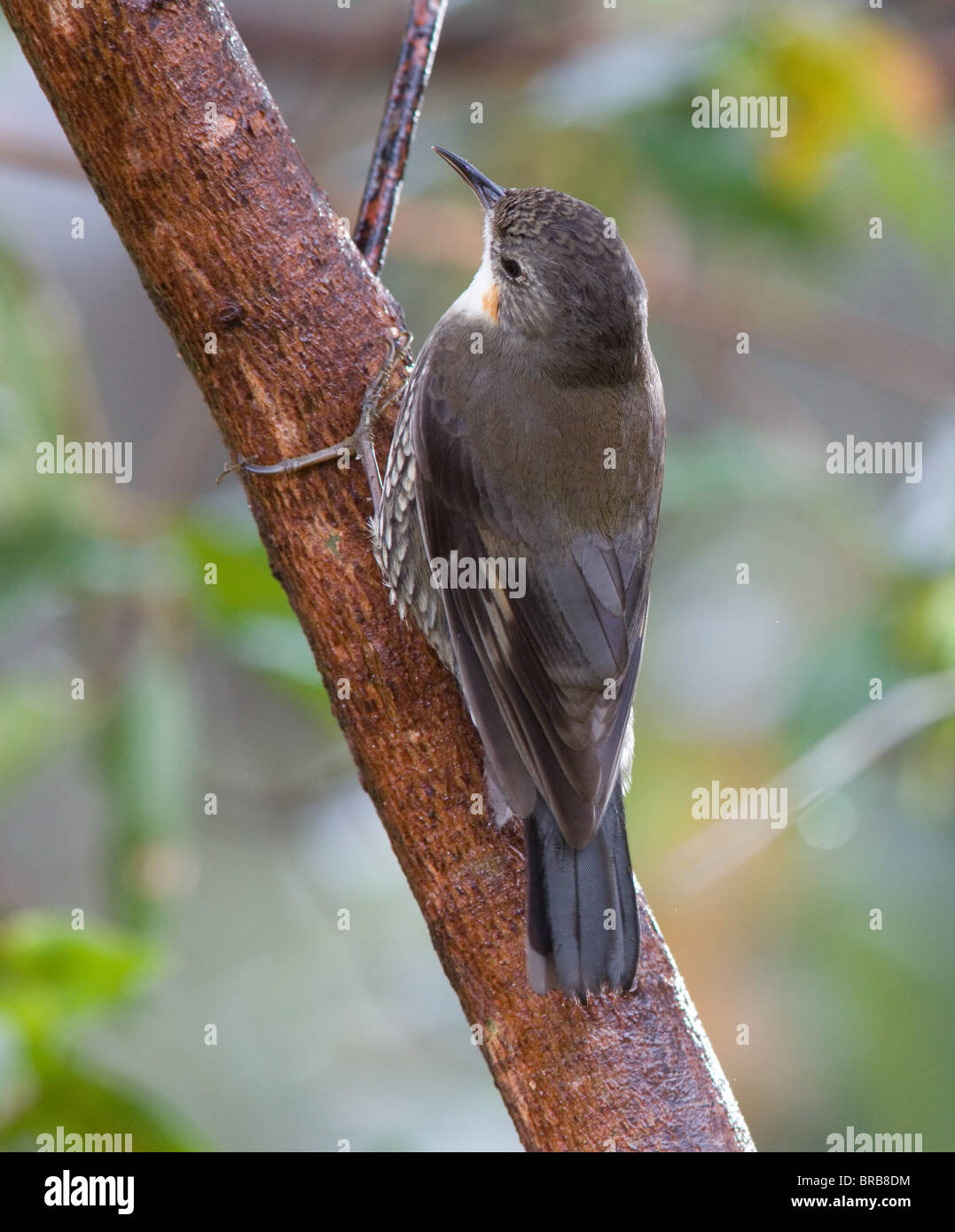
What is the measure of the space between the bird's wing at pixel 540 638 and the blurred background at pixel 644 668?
26.4 inches

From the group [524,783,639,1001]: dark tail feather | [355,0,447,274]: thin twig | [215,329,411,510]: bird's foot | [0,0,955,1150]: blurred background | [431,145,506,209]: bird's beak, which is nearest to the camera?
[524,783,639,1001]: dark tail feather

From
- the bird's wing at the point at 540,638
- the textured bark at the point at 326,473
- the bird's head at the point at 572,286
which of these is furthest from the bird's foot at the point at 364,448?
the bird's head at the point at 572,286

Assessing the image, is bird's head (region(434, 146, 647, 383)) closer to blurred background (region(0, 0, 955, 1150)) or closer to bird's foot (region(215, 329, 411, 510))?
bird's foot (region(215, 329, 411, 510))

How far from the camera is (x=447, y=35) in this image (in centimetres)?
455

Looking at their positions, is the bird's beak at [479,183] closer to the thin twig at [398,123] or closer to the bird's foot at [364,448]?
the thin twig at [398,123]

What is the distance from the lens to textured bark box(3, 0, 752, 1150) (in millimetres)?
1994

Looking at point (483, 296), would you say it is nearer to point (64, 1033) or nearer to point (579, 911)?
point (579, 911)

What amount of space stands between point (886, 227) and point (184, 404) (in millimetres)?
2662

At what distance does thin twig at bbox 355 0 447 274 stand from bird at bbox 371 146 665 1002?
255 mm

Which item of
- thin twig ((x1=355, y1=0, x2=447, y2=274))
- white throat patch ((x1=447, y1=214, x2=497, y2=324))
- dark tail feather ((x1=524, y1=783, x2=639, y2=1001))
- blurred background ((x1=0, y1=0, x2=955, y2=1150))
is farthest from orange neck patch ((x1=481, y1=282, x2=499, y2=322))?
dark tail feather ((x1=524, y1=783, x2=639, y2=1001))

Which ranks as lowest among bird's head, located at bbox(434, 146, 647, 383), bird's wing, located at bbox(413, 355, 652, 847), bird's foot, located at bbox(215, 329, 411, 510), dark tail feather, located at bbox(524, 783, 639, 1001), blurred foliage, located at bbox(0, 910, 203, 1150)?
blurred foliage, located at bbox(0, 910, 203, 1150)

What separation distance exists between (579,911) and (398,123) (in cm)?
134

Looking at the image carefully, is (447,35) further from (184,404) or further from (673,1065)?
(673,1065)

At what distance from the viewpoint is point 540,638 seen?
2.38m
